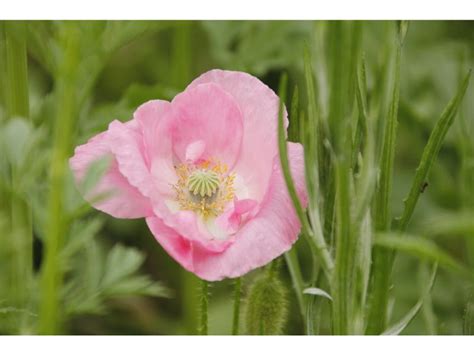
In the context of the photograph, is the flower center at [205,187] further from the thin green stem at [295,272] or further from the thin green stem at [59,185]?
the thin green stem at [59,185]

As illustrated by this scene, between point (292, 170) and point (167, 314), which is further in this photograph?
point (167, 314)

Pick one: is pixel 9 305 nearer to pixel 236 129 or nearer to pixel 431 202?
pixel 236 129

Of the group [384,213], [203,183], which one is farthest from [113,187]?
[384,213]

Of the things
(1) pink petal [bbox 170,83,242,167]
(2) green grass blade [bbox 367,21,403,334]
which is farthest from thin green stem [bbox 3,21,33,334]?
(2) green grass blade [bbox 367,21,403,334]

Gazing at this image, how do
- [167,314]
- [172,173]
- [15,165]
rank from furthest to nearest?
[167,314]
[172,173]
[15,165]

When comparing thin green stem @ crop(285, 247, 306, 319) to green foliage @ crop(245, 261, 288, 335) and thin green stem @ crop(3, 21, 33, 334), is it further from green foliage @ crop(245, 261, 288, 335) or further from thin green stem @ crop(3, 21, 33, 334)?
thin green stem @ crop(3, 21, 33, 334)

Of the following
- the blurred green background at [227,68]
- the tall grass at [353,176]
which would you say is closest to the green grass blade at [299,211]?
the tall grass at [353,176]
